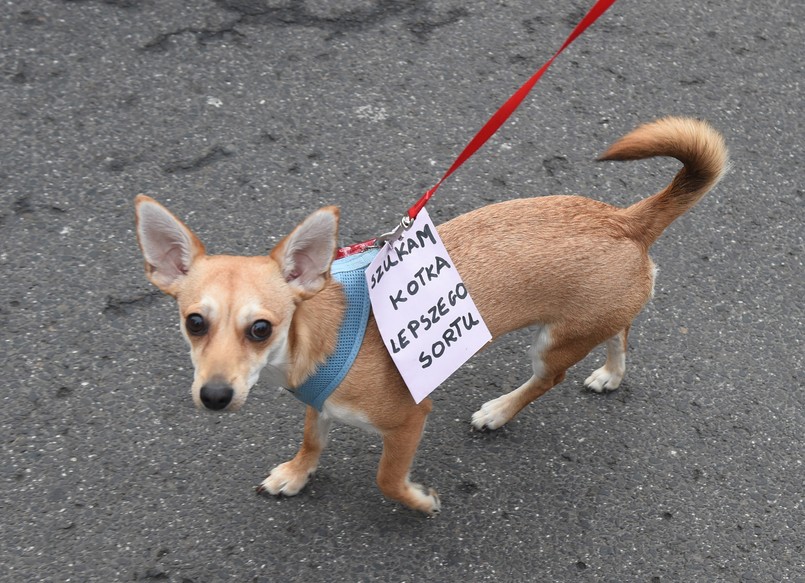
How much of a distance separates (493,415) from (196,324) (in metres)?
1.38

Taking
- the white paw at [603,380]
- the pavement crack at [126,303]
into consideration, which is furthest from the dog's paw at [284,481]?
the white paw at [603,380]

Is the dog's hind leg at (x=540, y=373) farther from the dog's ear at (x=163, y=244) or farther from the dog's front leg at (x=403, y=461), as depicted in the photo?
the dog's ear at (x=163, y=244)

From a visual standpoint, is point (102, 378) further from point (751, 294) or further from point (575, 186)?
point (751, 294)

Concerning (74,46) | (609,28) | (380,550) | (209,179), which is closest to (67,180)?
(209,179)

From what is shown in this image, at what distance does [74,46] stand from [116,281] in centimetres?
158

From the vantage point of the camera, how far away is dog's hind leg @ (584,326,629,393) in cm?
354

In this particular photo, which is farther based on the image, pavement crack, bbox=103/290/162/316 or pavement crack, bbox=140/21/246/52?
pavement crack, bbox=140/21/246/52

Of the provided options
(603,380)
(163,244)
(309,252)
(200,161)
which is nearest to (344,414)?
(309,252)

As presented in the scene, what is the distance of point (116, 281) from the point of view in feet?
12.6

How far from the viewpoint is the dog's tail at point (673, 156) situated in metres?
2.94

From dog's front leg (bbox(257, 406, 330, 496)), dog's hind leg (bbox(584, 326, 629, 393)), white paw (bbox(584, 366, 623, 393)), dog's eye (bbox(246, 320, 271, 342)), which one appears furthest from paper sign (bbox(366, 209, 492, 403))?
white paw (bbox(584, 366, 623, 393))

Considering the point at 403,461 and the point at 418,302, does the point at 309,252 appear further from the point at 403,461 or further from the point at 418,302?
the point at 403,461

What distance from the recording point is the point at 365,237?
4141mm

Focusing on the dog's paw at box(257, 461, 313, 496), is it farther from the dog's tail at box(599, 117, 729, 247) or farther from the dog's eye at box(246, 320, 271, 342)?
the dog's tail at box(599, 117, 729, 247)
